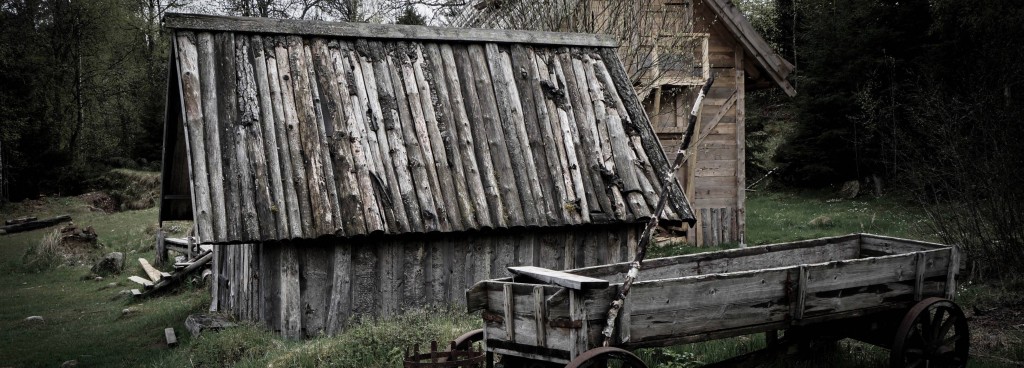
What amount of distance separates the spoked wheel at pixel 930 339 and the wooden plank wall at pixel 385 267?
149 inches

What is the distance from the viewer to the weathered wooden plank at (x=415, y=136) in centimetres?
915

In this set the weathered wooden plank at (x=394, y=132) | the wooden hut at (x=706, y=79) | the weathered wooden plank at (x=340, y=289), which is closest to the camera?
the weathered wooden plank at (x=340, y=289)

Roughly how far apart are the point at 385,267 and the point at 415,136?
161cm

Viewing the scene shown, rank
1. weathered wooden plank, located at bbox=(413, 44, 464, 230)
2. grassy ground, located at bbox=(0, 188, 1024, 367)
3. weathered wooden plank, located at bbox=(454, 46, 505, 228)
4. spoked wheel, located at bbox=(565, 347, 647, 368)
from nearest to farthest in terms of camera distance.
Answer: spoked wheel, located at bbox=(565, 347, 647, 368), grassy ground, located at bbox=(0, 188, 1024, 367), weathered wooden plank, located at bbox=(413, 44, 464, 230), weathered wooden plank, located at bbox=(454, 46, 505, 228)

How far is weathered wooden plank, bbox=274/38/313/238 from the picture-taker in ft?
28.4

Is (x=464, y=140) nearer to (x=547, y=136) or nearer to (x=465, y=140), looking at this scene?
(x=465, y=140)

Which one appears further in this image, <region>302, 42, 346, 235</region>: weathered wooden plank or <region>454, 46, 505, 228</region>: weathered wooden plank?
<region>454, 46, 505, 228</region>: weathered wooden plank

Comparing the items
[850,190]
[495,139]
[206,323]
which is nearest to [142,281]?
[206,323]

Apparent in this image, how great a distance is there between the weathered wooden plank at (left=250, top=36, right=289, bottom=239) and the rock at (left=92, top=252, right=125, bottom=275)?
34.7ft

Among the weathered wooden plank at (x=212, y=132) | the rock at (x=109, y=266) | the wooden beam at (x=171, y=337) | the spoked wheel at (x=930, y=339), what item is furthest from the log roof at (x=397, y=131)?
the rock at (x=109, y=266)

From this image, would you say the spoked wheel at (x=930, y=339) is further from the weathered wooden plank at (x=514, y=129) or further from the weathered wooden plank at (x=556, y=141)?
the weathered wooden plank at (x=514, y=129)

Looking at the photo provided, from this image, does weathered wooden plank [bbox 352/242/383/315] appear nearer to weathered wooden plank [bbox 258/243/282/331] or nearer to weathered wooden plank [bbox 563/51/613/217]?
weathered wooden plank [bbox 258/243/282/331]

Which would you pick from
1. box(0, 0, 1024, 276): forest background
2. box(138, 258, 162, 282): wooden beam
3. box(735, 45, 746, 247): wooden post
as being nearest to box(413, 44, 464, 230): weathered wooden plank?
box(0, 0, 1024, 276): forest background

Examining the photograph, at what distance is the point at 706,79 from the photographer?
16.8 m
